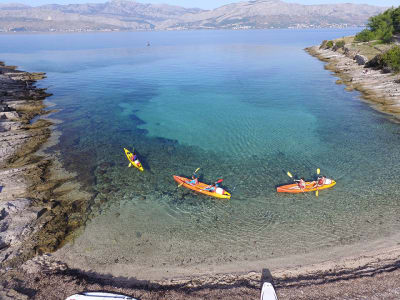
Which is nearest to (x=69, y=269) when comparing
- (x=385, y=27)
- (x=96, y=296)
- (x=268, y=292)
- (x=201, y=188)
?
(x=96, y=296)

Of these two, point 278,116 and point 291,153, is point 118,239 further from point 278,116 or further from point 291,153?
point 278,116

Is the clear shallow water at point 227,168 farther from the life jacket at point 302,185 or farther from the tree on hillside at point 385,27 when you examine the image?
the tree on hillside at point 385,27

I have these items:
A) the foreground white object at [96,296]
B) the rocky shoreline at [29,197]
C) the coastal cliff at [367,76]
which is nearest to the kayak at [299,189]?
the foreground white object at [96,296]

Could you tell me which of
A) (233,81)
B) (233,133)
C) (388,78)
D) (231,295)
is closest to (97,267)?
(231,295)

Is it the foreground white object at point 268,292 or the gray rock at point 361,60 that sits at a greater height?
the gray rock at point 361,60

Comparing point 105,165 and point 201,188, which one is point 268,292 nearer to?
point 201,188

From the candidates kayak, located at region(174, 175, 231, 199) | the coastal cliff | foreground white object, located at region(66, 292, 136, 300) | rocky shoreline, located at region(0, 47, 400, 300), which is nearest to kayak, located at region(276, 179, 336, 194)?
kayak, located at region(174, 175, 231, 199)
